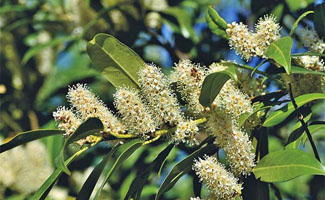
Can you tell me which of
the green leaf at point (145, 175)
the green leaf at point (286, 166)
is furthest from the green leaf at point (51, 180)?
the green leaf at point (286, 166)

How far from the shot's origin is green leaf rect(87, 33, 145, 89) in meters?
1.21

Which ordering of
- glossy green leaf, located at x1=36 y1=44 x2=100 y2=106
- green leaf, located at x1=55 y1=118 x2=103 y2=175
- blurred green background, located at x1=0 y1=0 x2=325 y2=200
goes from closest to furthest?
green leaf, located at x1=55 y1=118 x2=103 y2=175
blurred green background, located at x1=0 y1=0 x2=325 y2=200
glossy green leaf, located at x1=36 y1=44 x2=100 y2=106

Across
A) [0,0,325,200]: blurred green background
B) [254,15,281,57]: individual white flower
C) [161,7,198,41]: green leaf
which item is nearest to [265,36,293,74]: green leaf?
[254,15,281,57]: individual white flower

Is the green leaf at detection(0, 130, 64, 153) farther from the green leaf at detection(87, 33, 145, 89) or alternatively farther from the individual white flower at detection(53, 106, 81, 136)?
the green leaf at detection(87, 33, 145, 89)

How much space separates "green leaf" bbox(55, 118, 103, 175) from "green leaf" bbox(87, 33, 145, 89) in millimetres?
177

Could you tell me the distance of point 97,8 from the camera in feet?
8.67

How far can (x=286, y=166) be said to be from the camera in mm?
1101

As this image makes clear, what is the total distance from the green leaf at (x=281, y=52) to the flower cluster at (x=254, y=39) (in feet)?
0.20

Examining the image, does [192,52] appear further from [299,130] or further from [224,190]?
[224,190]

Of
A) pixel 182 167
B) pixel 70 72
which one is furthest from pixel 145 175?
pixel 70 72

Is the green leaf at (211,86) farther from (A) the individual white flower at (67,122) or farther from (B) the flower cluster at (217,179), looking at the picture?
(A) the individual white flower at (67,122)

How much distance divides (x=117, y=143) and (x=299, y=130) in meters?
0.47

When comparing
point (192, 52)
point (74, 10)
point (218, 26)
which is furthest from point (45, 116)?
point (218, 26)

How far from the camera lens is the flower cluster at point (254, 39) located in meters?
1.19
